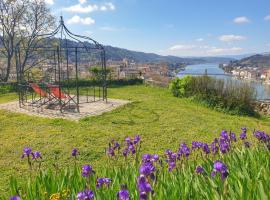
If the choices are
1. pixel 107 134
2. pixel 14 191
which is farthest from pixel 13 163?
pixel 14 191

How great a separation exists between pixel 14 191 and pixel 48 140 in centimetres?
425

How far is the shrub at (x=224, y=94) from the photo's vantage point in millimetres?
10922

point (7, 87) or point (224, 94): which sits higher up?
point (224, 94)

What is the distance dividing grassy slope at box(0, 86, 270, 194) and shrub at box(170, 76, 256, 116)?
0.77m

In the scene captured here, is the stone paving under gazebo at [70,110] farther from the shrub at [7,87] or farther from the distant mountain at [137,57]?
the distant mountain at [137,57]

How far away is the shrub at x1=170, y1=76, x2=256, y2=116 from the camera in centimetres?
1092

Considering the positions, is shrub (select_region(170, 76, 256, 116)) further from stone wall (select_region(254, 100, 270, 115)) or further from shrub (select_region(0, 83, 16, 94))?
shrub (select_region(0, 83, 16, 94))

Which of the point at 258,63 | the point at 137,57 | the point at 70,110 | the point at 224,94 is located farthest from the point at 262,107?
the point at 137,57

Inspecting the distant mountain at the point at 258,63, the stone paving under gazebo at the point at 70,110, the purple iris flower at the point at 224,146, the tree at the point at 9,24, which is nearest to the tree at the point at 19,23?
the tree at the point at 9,24

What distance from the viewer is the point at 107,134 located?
7305 mm

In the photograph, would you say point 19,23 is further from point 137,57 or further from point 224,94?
point 137,57

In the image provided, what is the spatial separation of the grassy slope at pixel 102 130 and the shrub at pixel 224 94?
772mm

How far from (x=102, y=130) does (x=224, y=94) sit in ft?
17.9

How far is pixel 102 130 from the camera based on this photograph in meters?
7.71
